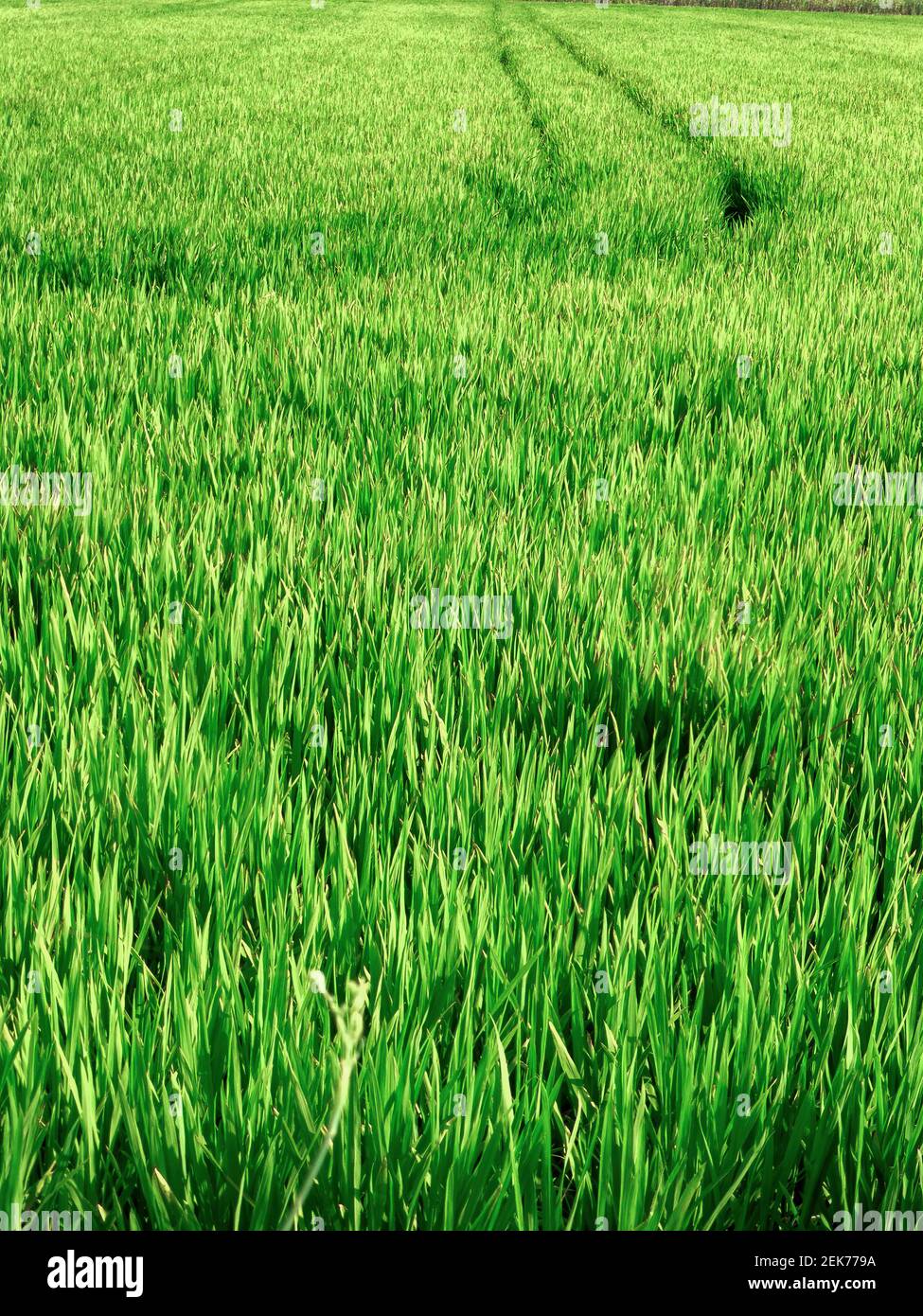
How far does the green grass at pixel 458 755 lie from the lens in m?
0.77

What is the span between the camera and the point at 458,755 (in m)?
1.19

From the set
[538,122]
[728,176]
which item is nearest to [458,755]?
[728,176]

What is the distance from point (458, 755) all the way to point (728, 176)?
21.2 feet

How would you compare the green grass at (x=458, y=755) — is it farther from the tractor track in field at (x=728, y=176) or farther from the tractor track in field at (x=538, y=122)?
the tractor track in field at (x=538, y=122)

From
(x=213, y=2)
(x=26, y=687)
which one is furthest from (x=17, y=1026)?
(x=213, y=2)

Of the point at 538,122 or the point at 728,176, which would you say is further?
A: the point at 538,122

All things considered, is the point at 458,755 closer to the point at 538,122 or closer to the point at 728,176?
the point at 728,176

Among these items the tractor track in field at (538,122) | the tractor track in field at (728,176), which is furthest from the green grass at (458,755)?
the tractor track in field at (538,122)

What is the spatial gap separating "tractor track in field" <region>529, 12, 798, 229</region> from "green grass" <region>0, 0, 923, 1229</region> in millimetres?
2243

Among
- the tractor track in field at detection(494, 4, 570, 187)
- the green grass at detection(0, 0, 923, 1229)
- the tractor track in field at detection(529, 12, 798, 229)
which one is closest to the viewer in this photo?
the green grass at detection(0, 0, 923, 1229)

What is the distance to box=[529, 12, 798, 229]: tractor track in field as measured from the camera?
570 centimetres

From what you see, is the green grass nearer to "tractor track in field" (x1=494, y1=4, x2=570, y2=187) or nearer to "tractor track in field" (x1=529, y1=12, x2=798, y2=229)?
"tractor track in field" (x1=529, y1=12, x2=798, y2=229)

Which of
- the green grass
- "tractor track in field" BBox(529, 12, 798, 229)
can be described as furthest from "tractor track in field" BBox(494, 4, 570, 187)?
the green grass
